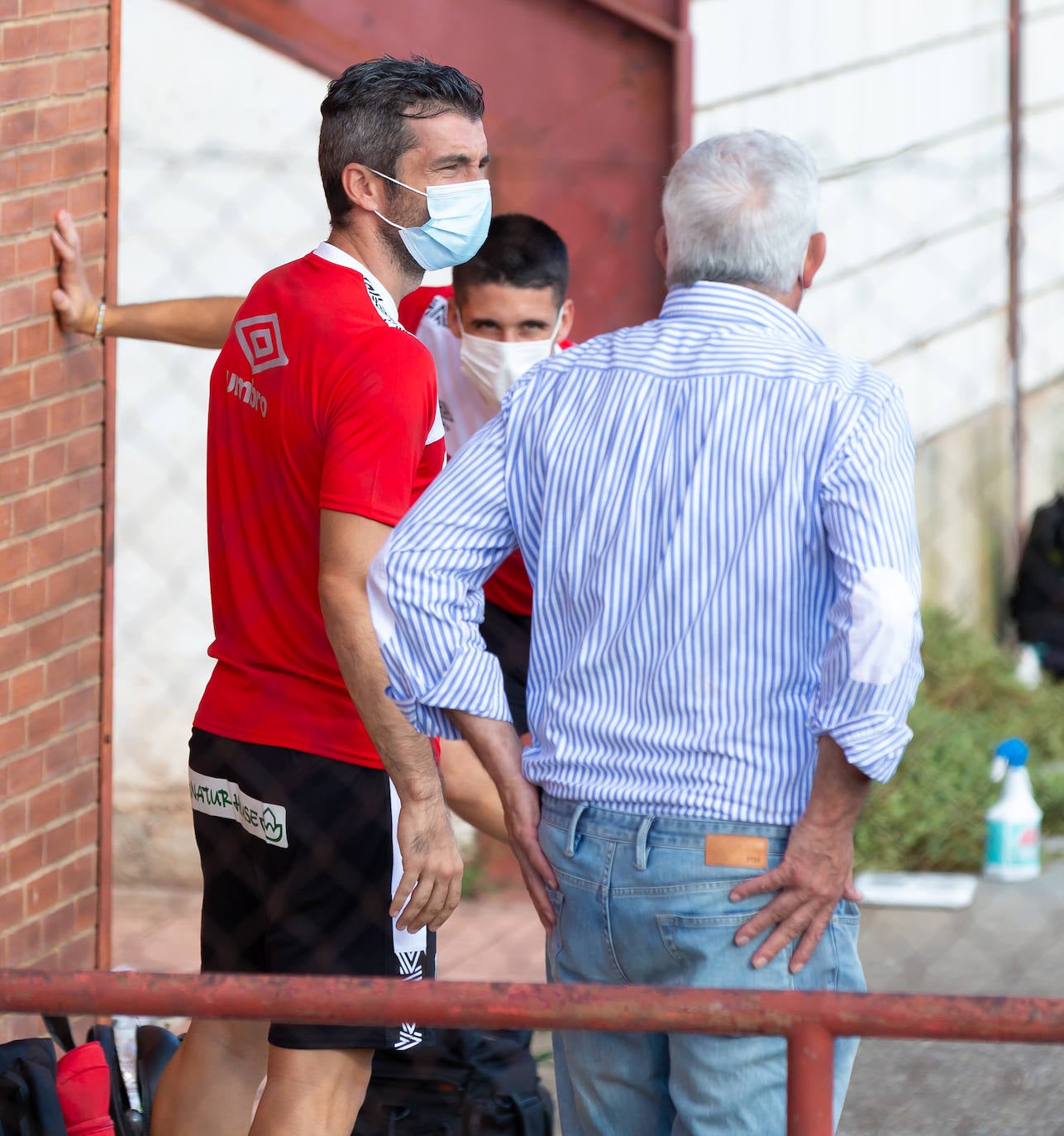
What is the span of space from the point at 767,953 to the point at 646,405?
685 millimetres

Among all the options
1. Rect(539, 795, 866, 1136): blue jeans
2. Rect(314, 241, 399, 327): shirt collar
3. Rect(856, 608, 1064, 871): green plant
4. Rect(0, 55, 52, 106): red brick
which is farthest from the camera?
Rect(856, 608, 1064, 871): green plant

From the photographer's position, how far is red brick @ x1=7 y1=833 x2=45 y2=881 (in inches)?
122

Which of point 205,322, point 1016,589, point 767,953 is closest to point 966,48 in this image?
point 1016,589

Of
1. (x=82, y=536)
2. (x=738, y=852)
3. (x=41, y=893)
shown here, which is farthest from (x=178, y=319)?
(x=738, y=852)

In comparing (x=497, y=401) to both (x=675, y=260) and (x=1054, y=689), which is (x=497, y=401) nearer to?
(x=675, y=260)

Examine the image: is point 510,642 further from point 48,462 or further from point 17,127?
point 17,127

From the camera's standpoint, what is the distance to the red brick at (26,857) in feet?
10.2

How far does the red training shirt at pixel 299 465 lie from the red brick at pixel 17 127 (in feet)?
2.39

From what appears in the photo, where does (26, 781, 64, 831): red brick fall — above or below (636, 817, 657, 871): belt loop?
below

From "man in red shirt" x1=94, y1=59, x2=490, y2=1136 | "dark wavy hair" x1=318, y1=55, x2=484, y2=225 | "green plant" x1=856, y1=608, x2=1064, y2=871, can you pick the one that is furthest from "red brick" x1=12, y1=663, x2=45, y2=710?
"green plant" x1=856, y1=608, x2=1064, y2=871

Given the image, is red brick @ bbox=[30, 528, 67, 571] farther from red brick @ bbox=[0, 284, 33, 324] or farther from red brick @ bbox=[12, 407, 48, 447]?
red brick @ bbox=[0, 284, 33, 324]

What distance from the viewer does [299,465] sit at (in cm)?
245

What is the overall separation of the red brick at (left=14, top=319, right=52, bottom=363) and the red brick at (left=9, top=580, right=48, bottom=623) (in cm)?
37

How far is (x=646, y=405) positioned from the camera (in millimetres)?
1962
